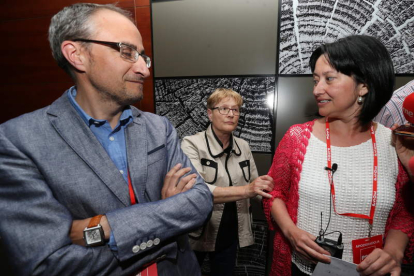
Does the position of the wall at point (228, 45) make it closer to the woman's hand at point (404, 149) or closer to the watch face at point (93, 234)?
the woman's hand at point (404, 149)

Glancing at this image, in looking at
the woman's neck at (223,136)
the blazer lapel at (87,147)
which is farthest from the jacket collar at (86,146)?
the woman's neck at (223,136)

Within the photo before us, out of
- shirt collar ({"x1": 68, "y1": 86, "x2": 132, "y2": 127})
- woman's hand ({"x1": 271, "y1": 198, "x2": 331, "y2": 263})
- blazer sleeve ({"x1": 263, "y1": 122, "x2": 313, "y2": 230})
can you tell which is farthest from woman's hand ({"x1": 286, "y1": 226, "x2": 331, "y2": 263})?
shirt collar ({"x1": 68, "y1": 86, "x2": 132, "y2": 127})

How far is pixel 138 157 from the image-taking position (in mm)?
1063

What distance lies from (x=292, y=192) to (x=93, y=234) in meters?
1.04

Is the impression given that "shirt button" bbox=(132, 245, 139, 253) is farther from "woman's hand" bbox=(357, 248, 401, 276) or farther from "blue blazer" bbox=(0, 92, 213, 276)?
"woman's hand" bbox=(357, 248, 401, 276)

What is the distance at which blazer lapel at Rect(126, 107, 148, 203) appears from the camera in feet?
3.38

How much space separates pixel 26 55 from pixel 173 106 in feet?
6.90

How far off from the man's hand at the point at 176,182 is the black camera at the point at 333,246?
2.34 ft

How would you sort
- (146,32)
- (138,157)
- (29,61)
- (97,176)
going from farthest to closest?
(29,61) → (146,32) → (138,157) → (97,176)

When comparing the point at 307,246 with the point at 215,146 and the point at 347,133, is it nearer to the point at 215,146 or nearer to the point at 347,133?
the point at 347,133

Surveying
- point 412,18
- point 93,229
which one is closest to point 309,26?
point 412,18

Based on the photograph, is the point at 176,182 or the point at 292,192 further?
the point at 292,192

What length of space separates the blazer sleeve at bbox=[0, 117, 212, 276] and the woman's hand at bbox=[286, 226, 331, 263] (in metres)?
0.62

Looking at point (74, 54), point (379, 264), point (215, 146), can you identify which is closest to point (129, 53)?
point (74, 54)
